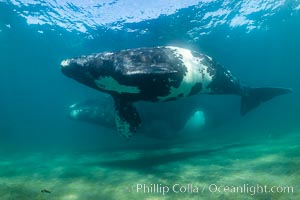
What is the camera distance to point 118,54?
33.2 ft

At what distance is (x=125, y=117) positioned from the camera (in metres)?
10.8

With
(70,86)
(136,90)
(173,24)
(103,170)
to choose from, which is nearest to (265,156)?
(136,90)

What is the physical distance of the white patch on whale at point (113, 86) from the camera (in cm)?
962

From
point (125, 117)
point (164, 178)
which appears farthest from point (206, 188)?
point (125, 117)

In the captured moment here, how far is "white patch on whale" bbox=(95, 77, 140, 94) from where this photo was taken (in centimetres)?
962

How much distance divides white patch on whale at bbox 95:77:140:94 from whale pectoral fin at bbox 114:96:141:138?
2.26 feet

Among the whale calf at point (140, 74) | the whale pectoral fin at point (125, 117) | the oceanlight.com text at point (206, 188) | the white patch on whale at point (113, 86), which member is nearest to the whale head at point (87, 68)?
the whale calf at point (140, 74)

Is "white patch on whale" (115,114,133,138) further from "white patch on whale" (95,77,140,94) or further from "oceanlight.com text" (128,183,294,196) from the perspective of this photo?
"oceanlight.com text" (128,183,294,196)

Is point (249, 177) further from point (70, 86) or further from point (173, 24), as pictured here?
point (70, 86)

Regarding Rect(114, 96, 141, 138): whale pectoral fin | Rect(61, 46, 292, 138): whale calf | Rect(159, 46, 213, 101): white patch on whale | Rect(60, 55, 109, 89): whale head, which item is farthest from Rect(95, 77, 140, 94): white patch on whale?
Rect(159, 46, 213, 101): white patch on whale

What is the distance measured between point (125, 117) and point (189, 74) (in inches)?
107

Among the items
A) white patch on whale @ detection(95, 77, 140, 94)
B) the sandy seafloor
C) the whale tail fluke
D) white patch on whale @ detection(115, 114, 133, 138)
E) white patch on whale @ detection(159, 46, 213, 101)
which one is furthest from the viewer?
the whale tail fluke

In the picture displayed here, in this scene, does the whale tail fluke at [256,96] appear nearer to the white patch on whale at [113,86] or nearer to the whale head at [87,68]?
the white patch on whale at [113,86]

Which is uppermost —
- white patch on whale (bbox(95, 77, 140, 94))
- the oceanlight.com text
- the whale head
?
the whale head
